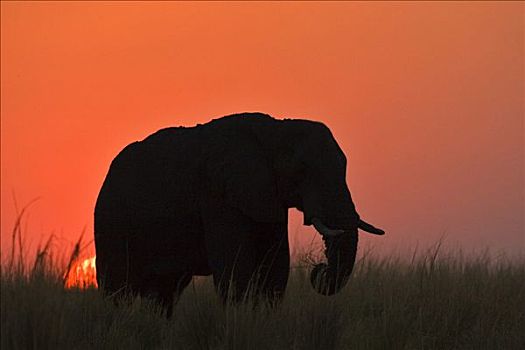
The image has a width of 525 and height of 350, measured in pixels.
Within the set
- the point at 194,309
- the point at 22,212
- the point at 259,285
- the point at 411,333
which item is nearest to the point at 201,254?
the point at 259,285

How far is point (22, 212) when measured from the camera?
18.1 ft

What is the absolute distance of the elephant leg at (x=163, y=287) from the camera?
8891 millimetres

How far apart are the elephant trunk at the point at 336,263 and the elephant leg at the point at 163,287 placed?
1722 mm

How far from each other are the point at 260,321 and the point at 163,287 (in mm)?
2651

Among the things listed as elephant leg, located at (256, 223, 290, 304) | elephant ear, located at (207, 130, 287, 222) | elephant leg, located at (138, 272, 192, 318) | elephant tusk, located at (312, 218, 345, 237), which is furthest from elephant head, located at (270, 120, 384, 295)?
elephant leg, located at (138, 272, 192, 318)

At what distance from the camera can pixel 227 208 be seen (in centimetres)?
798

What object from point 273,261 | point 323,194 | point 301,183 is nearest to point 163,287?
point 273,261

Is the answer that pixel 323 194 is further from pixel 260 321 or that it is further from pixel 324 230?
pixel 260 321

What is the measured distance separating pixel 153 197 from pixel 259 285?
4.24 ft

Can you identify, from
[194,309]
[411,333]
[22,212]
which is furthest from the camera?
[411,333]

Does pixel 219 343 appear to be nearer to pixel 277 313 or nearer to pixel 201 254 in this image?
pixel 277 313

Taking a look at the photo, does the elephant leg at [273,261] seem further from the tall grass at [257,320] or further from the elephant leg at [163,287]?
the elephant leg at [163,287]

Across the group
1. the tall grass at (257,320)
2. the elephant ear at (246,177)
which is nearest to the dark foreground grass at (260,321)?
the tall grass at (257,320)

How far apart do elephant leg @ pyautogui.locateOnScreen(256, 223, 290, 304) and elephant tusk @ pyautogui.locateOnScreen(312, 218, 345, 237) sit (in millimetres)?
617
